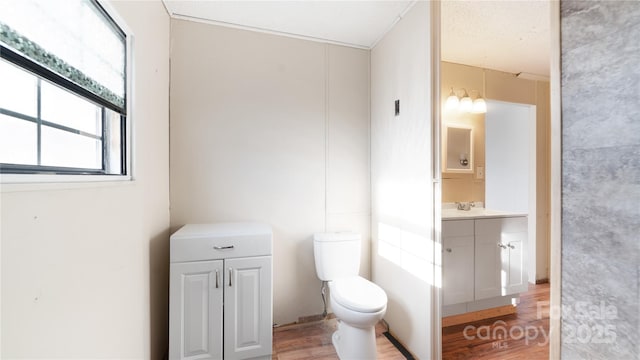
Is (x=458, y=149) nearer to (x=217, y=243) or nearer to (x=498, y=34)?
(x=498, y=34)

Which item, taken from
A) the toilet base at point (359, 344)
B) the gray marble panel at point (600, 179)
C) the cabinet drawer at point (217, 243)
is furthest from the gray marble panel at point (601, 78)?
the cabinet drawer at point (217, 243)

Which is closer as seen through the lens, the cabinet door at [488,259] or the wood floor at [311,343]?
the wood floor at [311,343]

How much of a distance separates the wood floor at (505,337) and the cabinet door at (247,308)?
128cm

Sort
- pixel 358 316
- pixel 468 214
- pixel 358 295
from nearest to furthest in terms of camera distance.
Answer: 1. pixel 358 316
2. pixel 358 295
3. pixel 468 214

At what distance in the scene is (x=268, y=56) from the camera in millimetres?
2016

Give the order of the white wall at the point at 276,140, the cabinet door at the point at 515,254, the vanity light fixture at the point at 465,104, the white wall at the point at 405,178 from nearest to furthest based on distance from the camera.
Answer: the white wall at the point at 405,178 → the white wall at the point at 276,140 → the cabinet door at the point at 515,254 → the vanity light fixture at the point at 465,104

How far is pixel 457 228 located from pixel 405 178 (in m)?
0.70

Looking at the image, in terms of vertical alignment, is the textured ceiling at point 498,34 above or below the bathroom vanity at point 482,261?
above

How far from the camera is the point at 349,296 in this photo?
1.56m

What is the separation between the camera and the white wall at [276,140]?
1.86m

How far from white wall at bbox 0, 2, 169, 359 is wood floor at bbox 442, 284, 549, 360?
6.45ft

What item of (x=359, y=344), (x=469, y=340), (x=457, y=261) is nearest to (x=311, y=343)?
(x=359, y=344)

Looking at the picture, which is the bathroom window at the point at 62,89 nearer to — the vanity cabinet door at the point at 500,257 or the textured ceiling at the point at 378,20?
the textured ceiling at the point at 378,20

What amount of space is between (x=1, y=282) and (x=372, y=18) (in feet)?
7.45
